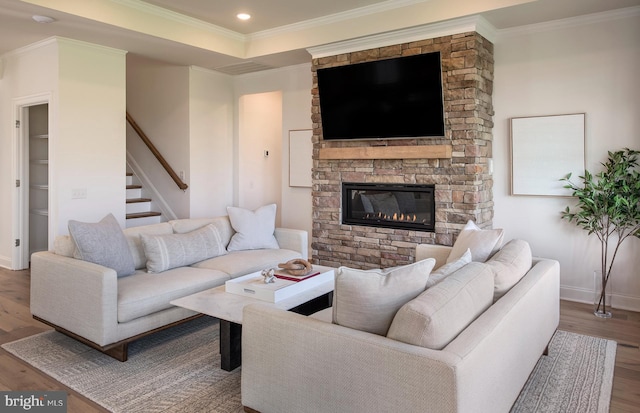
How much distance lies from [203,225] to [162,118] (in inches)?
106

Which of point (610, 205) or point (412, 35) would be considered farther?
point (412, 35)

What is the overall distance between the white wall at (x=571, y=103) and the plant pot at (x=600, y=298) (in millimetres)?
63

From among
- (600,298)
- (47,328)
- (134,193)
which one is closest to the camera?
(47,328)

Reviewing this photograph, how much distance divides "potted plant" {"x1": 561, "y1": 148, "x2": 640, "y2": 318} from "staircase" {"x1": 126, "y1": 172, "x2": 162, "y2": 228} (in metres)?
5.08

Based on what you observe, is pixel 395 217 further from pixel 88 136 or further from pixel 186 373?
pixel 88 136

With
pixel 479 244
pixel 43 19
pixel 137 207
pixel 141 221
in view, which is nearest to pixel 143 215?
pixel 141 221

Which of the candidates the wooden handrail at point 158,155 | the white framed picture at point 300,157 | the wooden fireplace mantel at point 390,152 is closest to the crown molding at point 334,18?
the white framed picture at point 300,157

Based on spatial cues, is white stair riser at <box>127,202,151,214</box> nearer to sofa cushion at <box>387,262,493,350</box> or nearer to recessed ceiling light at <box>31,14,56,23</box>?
recessed ceiling light at <box>31,14,56,23</box>

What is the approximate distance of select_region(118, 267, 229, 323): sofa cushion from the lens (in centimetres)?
304

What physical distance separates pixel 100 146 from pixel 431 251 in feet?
12.6

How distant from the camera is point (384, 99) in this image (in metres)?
4.83

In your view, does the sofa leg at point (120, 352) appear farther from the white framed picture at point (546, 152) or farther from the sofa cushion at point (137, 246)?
the white framed picture at point (546, 152)

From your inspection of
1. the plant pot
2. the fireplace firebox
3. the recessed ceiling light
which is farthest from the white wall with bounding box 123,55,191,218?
the plant pot

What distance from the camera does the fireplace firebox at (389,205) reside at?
4.77 m
